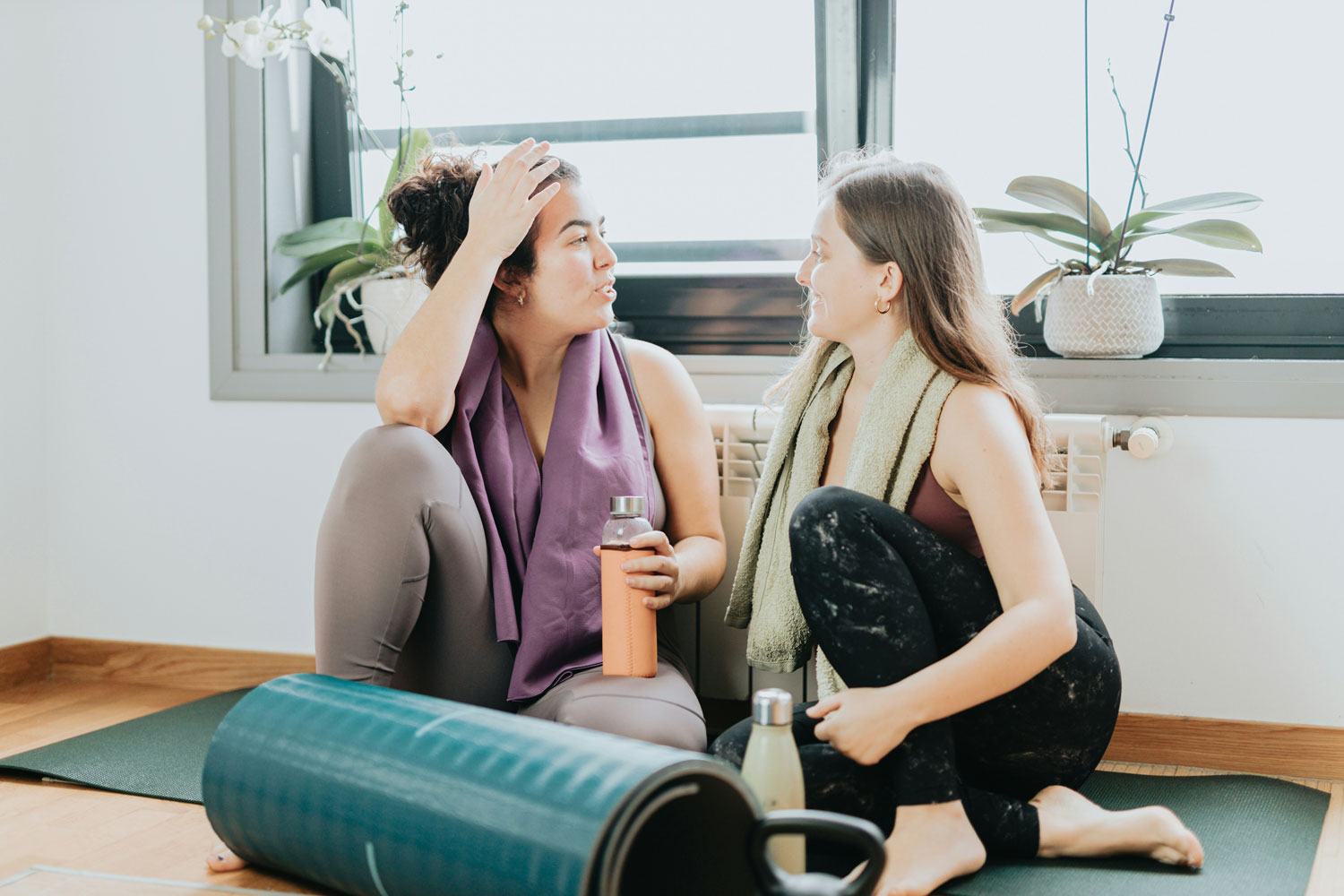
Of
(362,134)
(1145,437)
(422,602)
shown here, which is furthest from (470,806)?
(362,134)

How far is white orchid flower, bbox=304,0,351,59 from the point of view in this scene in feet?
6.26

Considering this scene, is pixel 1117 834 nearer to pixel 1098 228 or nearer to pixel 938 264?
pixel 938 264

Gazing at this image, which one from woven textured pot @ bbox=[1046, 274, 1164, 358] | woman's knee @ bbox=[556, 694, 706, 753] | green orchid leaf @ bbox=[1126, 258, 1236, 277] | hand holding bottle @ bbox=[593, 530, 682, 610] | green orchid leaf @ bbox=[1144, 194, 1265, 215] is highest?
green orchid leaf @ bbox=[1144, 194, 1265, 215]

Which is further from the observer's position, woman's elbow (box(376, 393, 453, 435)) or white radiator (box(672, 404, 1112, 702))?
white radiator (box(672, 404, 1112, 702))

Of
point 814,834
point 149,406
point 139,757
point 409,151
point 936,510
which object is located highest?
point 409,151

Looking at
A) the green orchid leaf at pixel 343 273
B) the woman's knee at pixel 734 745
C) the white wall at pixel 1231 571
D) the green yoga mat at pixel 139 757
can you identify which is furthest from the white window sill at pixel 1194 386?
the green yoga mat at pixel 139 757

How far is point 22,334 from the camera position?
215 centimetres

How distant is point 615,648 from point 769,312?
94 centimetres

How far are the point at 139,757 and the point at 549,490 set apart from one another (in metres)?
0.76

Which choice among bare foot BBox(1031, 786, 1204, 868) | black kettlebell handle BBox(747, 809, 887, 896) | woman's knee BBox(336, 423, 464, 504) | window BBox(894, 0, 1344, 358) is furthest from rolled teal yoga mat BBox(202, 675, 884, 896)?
window BBox(894, 0, 1344, 358)

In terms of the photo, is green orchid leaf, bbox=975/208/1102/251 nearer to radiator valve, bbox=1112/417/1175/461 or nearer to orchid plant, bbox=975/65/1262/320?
orchid plant, bbox=975/65/1262/320

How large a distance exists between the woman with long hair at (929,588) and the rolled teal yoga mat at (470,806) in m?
0.24

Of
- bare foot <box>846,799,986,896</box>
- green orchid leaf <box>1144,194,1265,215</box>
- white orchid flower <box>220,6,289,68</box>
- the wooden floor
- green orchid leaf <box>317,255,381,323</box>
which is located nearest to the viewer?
bare foot <box>846,799,986,896</box>

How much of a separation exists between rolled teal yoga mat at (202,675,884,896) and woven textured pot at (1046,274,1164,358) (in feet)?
3.44
